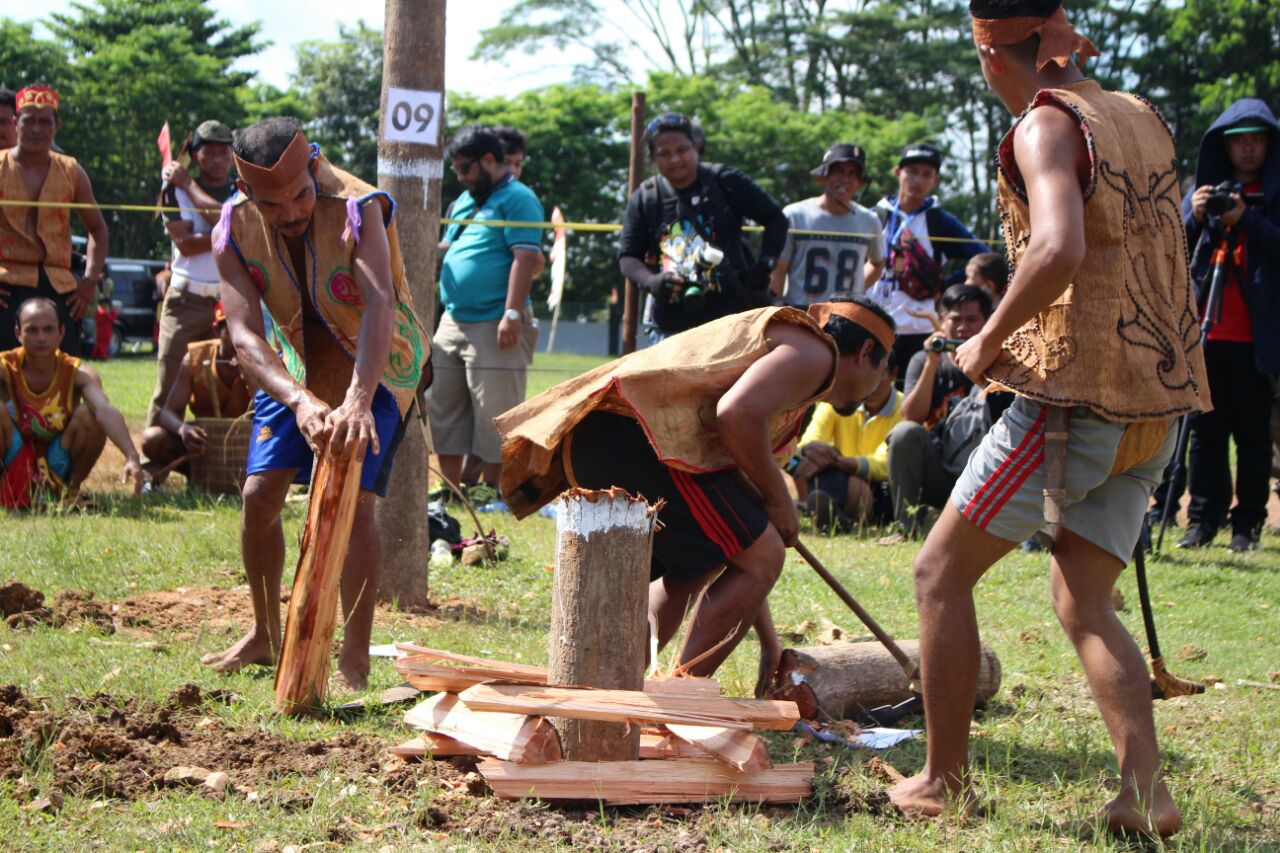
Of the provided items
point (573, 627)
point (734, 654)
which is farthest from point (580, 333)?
point (573, 627)

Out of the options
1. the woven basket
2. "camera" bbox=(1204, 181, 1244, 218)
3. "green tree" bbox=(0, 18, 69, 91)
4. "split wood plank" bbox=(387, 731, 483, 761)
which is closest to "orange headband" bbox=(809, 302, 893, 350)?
"split wood plank" bbox=(387, 731, 483, 761)

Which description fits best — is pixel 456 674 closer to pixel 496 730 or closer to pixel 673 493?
pixel 496 730

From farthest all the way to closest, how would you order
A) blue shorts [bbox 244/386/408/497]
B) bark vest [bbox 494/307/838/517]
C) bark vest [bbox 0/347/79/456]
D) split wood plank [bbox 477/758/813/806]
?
bark vest [bbox 0/347/79/456] → blue shorts [bbox 244/386/408/497] → bark vest [bbox 494/307/838/517] → split wood plank [bbox 477/758/813/806]

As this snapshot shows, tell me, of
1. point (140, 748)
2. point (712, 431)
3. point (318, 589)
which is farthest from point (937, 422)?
point (140, 748)

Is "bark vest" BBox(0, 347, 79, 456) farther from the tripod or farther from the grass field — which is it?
the tripod

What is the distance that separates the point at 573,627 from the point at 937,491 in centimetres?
483

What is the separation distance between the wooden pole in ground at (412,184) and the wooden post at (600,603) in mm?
2307

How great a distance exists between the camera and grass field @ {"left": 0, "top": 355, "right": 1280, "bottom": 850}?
3447mm

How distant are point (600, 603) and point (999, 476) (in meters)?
1.10

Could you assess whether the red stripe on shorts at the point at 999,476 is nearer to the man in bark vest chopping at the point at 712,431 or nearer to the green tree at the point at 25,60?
the man in bark vest chopping at the point at 712,431

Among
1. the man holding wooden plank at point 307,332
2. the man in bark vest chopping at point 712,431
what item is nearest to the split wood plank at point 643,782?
the man in bark vest chopping at point 712,431

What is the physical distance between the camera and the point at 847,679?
4770 mm

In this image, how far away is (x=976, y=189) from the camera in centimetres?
4078

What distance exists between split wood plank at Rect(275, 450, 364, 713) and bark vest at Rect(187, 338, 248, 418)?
16.1ft
